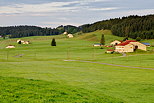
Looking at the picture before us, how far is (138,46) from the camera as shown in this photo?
14050 centimetres

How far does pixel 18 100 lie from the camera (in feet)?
46.9

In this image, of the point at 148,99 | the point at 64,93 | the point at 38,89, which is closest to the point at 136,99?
the point at 148,99

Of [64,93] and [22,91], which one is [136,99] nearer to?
[64,93]

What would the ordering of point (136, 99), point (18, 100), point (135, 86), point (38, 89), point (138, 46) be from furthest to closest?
point (138, 46) → point (135, 86) → point (136, 99) → point (38, 89) → point (18, 100)

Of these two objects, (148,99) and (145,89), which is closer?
(148,99)

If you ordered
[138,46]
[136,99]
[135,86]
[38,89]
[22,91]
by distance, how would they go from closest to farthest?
[22,91]
[38,89]
[136,99]
[135,86]
[138,46]

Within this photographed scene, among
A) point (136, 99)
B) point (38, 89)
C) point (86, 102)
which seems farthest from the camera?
point (136, 99)

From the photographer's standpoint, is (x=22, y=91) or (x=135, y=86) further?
(x=135, y=86)

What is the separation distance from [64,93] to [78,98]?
5.31 ft

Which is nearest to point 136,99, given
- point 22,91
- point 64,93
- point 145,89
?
point 145,89

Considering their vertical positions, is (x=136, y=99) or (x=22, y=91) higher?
(x=22, y=91)

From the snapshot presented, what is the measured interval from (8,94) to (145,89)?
53.2 feet

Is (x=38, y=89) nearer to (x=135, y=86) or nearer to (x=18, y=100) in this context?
(x=18, y=100)

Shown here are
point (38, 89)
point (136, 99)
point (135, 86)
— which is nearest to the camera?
point (38, 89)
